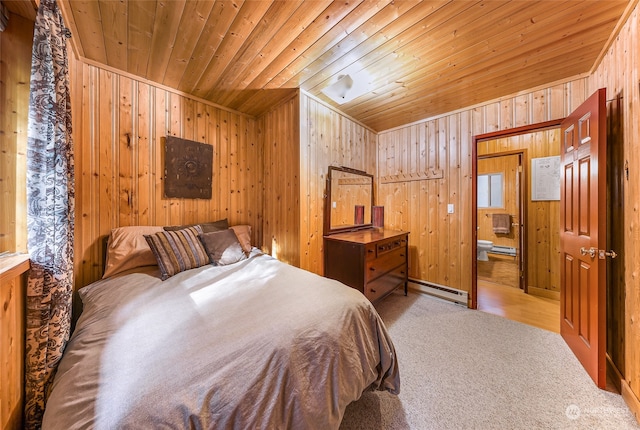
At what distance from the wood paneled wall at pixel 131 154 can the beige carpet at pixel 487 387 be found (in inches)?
92.4

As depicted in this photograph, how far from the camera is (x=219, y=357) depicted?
2.76 feet

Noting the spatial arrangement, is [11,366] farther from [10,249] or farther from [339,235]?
[339,235]

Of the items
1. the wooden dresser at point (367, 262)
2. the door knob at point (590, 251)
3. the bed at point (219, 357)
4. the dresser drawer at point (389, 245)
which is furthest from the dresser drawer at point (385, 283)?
the door knob at point (590, 251)

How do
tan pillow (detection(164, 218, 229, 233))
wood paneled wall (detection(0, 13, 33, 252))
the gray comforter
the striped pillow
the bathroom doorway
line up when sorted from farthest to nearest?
1. the bathroom doorway
2. tan pillow (detection(164, 218, 229, 233))
3. the striped pillow
4. wood paneled wall (detection(0, 13, 33, 252))
5. the gray comforter

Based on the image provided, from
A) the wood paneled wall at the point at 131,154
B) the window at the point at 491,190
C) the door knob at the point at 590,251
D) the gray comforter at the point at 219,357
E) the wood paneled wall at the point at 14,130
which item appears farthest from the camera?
the window at the point at 491,190

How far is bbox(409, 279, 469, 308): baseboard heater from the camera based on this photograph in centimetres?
276

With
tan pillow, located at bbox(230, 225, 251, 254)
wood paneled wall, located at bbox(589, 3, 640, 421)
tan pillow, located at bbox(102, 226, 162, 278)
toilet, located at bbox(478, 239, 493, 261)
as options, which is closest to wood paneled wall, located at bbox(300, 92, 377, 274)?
tan pillow, located at bbox(230, 225, 251, 254)

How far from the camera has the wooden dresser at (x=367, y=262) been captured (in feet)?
7.50

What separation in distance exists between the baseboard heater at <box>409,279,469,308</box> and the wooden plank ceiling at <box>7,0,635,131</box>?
2.36 m

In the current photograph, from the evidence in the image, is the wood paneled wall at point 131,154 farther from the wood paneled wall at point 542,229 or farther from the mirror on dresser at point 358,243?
the wood paneled wall at point 542,229

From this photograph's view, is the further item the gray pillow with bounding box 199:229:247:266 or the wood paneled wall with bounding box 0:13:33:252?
the gray pillow with bounding box 199:229:247:266

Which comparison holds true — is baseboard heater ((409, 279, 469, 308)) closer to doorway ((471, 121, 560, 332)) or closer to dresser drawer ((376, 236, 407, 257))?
doorway ((471, 121, 560, 332))

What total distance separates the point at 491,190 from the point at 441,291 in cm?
304

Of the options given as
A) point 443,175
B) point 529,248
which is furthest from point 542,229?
point 443,175
